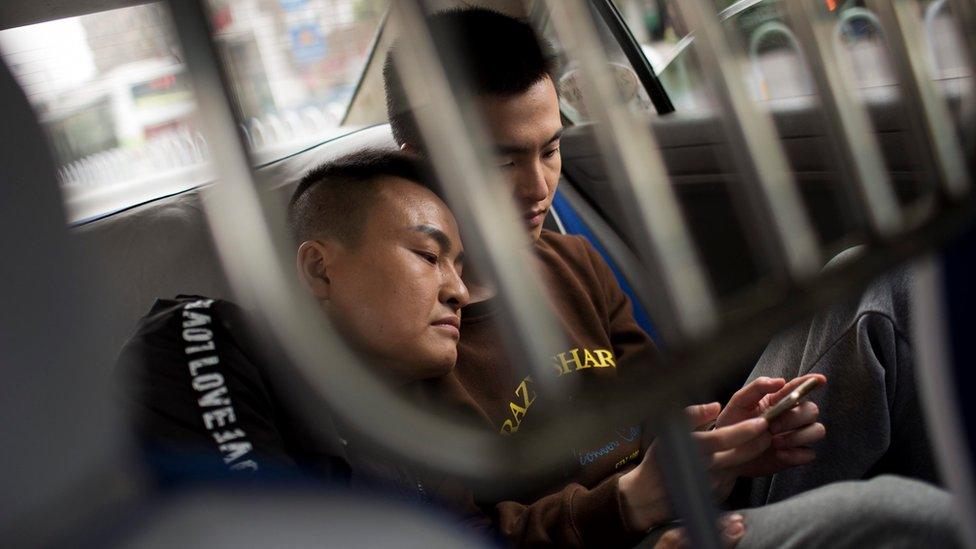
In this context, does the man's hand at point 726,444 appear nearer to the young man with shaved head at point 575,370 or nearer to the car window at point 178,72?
the young man with shaved head at point 575,370

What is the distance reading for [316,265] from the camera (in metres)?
0.90

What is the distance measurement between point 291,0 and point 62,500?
40cm

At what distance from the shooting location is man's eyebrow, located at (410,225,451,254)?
90 centimetres

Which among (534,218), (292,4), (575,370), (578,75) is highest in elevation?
(292,4)

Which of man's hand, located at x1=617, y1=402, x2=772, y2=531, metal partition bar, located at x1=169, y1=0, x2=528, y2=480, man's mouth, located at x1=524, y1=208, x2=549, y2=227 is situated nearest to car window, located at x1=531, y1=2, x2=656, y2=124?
man's mouth, located at x1=524, y1=208, x2=549, y2=227

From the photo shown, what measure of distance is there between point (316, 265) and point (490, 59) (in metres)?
0.26

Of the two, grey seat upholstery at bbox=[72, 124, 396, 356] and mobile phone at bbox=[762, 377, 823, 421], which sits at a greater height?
grey seat upholstery at bbox=[72, 124, 396, 356]

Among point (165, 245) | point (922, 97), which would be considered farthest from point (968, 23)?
point (165, 245)

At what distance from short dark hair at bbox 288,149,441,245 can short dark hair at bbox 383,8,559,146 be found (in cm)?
3

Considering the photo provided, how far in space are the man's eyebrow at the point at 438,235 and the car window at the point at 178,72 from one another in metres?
0.13

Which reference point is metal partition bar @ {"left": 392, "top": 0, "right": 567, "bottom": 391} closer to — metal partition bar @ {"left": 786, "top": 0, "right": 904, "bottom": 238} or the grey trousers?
metal partition bar @ {"left": 786, "top": 0, "right": 904, "bottom": 238}

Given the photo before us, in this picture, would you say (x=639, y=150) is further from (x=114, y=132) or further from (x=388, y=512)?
(x=114, y=132)

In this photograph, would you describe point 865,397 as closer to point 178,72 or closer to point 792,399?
point 792,399

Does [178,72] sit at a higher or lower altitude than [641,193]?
higher
